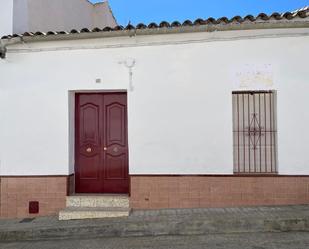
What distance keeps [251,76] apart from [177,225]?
3158mm

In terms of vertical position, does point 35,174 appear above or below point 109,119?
below

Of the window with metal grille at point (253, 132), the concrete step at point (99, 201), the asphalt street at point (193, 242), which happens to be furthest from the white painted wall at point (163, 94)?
the asphalt street at point (193, 242)

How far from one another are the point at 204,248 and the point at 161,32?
13.0 feet

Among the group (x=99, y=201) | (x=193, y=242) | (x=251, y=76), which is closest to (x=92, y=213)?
(x=99, y=201)

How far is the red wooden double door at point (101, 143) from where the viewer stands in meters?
7.97

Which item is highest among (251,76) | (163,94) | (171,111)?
(251,76)

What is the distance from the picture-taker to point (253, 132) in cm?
771

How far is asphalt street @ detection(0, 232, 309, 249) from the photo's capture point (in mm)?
5902

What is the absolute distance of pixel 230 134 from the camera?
7.45m

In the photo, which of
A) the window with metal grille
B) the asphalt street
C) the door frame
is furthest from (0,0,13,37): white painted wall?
the window with metal grille

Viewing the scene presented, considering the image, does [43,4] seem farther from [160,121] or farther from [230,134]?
[230,134]

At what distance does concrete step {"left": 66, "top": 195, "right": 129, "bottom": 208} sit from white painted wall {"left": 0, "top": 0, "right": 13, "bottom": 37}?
3641 mm

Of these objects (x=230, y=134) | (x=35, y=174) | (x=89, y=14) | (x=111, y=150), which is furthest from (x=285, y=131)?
(x=89, y=14)

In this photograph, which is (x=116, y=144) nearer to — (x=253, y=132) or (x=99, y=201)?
(x=99, y=201)
